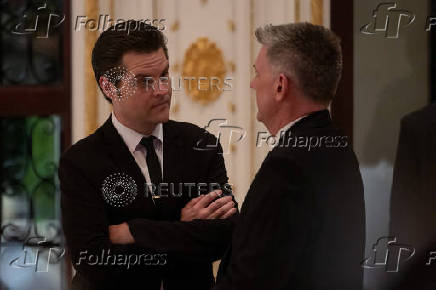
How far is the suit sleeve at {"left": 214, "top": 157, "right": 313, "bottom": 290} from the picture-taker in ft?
4.25

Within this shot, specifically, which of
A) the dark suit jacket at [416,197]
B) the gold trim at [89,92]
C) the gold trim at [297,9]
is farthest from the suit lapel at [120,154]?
the gold trim at [297,9]

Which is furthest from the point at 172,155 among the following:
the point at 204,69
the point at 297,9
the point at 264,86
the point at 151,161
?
the point at 297,9

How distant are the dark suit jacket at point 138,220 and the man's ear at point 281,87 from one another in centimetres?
41

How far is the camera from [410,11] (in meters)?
2.40

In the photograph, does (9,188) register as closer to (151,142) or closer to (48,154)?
(48,154)

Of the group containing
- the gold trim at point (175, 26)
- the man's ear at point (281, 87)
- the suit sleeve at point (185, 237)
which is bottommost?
the suit sleeve at point (185, 237)

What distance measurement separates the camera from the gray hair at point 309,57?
4.66 ft

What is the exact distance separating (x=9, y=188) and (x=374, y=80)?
152cm

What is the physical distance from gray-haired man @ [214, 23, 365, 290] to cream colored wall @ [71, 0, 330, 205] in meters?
0.85

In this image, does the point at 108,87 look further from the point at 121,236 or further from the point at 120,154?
the point at 121,236

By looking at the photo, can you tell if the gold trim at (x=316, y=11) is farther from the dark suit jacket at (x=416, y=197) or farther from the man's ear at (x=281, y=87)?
the man's ear at (x=281, y=87)

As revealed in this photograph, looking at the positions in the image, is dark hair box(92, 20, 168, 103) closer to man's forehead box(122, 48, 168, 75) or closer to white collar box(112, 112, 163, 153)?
man's forehead box(122, 48, 168, 75)

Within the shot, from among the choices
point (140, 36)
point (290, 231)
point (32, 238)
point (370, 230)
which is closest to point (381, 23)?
point (370, 230)

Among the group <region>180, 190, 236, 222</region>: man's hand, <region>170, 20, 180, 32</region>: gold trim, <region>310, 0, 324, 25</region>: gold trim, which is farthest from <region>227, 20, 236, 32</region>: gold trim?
<region>180, 190, 236, 222</region>: man's hand
